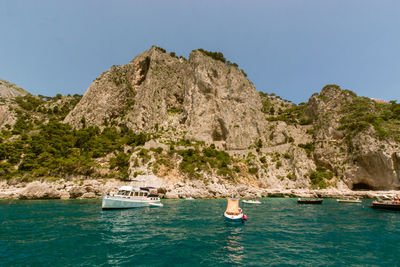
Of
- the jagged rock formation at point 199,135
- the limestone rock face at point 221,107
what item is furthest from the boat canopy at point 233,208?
the limestone rock face at point 221,107

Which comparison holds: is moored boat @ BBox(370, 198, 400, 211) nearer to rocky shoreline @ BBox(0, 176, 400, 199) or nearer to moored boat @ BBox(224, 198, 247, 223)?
rocky shoreline @ BBox(0, 176, 400, 199)

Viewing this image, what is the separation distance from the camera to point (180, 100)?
3777 inches

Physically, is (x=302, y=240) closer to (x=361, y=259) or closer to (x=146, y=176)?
(x=361, y=259)

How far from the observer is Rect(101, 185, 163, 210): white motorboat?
27.6 m

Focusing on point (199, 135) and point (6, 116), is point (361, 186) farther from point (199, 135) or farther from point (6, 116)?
point (6, 116)

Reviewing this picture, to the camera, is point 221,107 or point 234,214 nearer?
point 234,214

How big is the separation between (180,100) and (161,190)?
5696 centimetres

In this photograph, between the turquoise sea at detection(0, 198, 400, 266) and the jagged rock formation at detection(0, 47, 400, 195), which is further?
the jagged rock formation at detection(0, 47, 400, 195)

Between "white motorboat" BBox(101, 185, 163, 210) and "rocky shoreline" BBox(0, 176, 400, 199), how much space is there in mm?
16490

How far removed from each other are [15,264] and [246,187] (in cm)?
5322

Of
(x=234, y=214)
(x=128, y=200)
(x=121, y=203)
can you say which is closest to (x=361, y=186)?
(x=234, y=214)

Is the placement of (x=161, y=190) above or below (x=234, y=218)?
below

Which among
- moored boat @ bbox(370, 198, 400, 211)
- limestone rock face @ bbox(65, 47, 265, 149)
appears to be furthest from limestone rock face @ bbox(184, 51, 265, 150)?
moored boat @ bbox(370, 198, 400, 211)

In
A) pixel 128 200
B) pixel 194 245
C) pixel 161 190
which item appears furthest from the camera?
pixel 161 190
